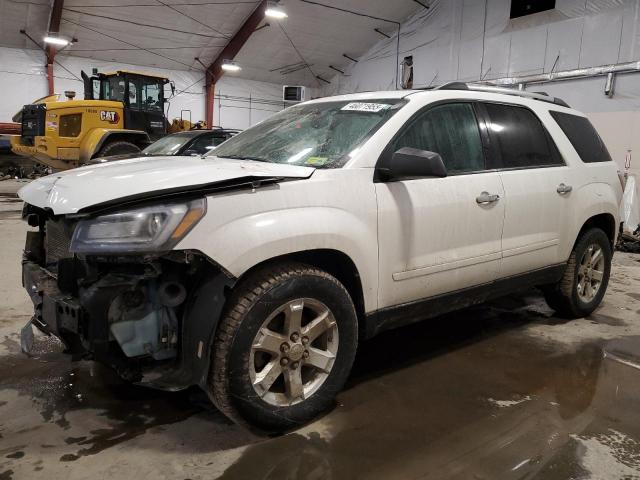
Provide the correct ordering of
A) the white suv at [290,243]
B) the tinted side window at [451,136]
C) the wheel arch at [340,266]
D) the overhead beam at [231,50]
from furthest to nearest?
the overhead beam at [231,50] → the tinted side window at [451,136] → the wheel arch at [340,266] → the white suv at [290,243]

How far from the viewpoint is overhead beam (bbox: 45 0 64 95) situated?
48.5ft

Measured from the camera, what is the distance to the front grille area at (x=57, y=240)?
2389 millimetres

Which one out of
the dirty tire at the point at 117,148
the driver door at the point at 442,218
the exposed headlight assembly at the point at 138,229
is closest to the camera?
the exposed headlight assembly at the point at 138,229

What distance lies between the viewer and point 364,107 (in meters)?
3.06

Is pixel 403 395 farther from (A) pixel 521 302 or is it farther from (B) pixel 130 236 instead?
(A) pixel 521 302

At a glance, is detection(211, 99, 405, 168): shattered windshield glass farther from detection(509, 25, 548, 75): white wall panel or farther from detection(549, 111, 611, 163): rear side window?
detection(509, 25, 548, 75): white wall panel

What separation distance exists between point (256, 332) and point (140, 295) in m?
0.52

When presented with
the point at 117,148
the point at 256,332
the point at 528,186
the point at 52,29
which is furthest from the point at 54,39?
the point at 256,332

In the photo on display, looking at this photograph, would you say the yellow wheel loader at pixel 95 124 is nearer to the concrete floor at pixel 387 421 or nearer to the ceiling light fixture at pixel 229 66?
the ceiling light fixture at pixel 229 66

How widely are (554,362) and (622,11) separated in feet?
34.6

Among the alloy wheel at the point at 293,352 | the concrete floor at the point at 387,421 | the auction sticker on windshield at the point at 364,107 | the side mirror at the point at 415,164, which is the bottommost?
the concrete floor at the point at 387,421

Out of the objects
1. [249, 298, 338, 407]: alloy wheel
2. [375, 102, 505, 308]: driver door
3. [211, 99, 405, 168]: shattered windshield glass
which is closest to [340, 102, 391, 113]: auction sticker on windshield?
[211, 99, 405, 168]: shattered windshield glass

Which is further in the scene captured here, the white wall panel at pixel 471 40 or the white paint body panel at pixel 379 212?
the white wall panel at pixel 471 40

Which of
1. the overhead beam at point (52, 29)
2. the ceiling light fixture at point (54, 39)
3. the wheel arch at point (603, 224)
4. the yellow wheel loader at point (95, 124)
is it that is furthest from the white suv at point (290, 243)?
the ceiling light fixture at point (54, 39)
